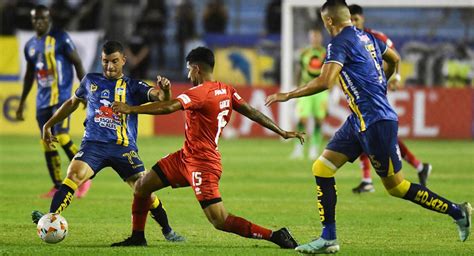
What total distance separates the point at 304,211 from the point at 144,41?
16.0 m

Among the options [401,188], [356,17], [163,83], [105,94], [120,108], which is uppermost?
[356,17]

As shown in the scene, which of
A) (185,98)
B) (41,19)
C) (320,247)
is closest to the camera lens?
(185,98)

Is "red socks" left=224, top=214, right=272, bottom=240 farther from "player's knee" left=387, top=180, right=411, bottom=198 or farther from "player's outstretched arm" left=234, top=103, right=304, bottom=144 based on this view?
"player's knee" left=387, top=180, right=411, bottom=198

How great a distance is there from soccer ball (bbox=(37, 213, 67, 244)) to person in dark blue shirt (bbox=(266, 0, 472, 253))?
2125mm

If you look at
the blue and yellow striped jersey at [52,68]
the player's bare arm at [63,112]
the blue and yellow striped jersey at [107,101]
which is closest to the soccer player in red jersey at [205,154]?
the blue and yellow striped jersey at [107,101]

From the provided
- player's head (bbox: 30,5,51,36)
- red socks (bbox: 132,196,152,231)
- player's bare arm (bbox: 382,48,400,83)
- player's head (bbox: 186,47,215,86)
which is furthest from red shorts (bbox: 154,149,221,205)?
player's head (bbox: 30,5,51,36)

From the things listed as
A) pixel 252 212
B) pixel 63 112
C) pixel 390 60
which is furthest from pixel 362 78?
pixel 252 212

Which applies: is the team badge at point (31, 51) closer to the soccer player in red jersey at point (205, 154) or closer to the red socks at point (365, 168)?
the red socks at point (365, 168)

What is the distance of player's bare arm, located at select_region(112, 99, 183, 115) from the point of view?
8.71 metres

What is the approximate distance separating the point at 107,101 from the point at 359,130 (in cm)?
246

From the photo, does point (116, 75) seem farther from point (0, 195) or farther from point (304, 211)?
point (0, 195)

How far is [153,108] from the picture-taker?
8.80 metres

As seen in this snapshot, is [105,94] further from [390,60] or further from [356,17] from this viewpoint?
[356,17]

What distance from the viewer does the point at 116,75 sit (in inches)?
401
